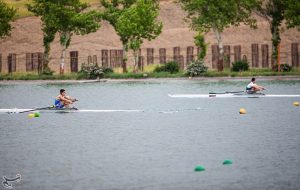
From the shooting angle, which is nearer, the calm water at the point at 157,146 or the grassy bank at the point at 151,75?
the calm water at the point at 157,146

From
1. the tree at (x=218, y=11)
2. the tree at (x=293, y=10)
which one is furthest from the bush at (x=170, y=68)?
the tree at (x=293, y=10)

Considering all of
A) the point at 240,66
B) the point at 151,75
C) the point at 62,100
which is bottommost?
the point at 62,100

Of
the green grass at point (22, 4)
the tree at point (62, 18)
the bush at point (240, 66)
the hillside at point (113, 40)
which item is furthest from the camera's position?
the green grass at point (22, 4)

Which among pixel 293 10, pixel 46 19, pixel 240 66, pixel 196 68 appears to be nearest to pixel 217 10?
pixel 240 66

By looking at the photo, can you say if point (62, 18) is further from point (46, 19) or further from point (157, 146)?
point (157, 146)

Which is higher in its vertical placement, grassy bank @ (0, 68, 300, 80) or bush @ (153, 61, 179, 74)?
bush @ (153, 61, 179, 74)

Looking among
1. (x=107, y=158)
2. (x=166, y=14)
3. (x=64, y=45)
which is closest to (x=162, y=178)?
(x=107, y=158)

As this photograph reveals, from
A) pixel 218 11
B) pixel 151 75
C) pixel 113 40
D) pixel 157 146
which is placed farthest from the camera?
pixel 113 40

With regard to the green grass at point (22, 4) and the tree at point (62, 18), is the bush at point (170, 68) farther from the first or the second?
the green grass at point (22, 4)

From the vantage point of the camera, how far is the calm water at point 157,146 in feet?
72.4

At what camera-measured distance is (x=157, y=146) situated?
28844 millimetres

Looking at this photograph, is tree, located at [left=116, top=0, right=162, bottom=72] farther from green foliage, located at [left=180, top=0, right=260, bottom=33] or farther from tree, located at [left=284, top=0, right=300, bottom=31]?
tree, located at [left=284, top=0, right=300, bottom=31]

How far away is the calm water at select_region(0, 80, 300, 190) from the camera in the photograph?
22.1 meters

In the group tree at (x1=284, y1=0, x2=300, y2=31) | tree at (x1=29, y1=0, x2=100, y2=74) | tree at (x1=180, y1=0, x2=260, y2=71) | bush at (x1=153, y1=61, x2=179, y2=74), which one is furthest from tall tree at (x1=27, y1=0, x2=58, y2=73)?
tree at (x1=284, y1=0, x2=300, y2=31)
